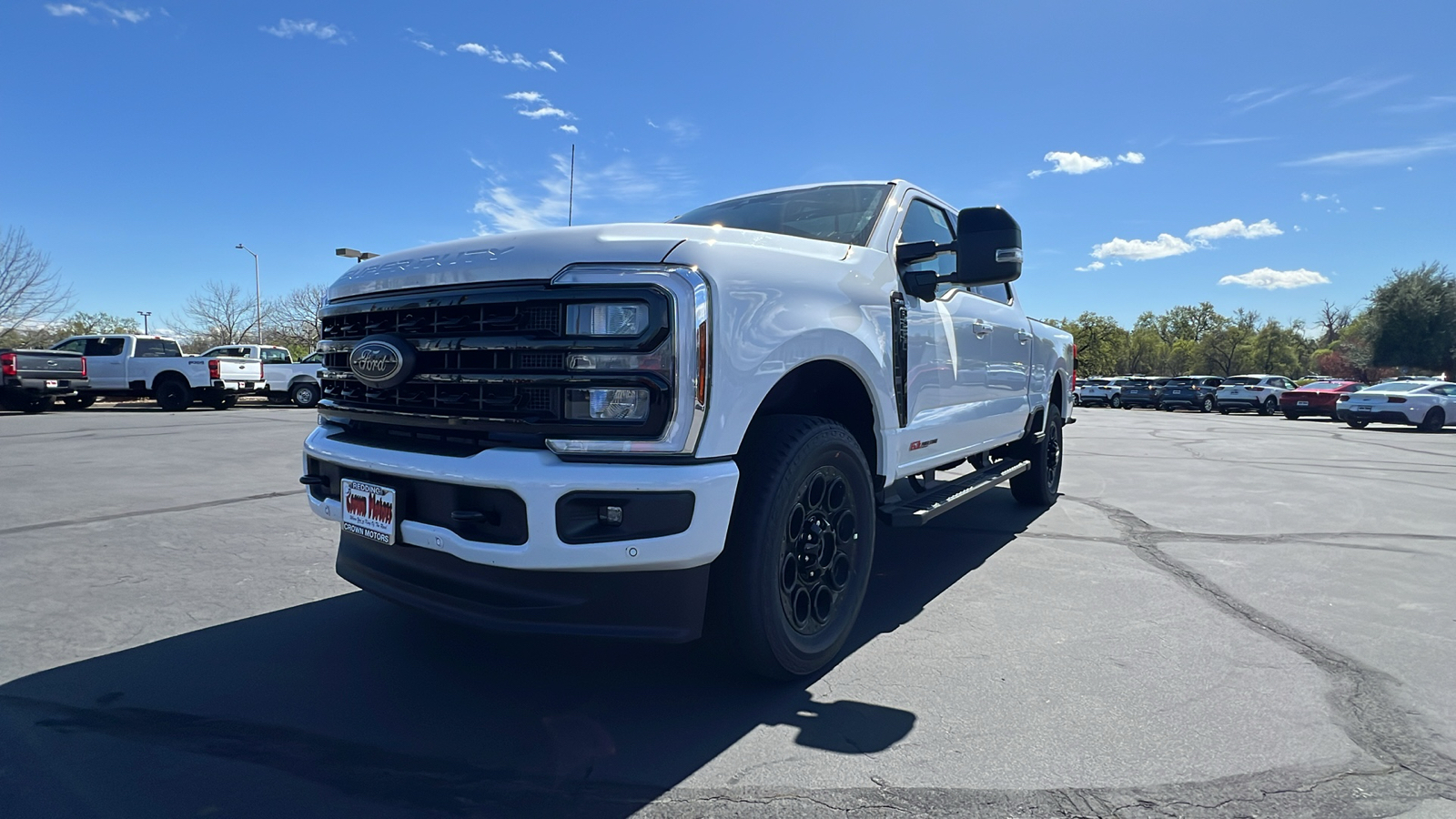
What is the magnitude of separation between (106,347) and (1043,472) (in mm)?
22742

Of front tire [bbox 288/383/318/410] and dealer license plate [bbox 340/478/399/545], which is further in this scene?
front tire [bbox 288/383/318/410]

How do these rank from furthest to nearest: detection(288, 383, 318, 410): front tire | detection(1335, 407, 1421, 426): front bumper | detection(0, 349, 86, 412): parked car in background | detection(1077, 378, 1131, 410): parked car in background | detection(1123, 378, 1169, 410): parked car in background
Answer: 1. detection(1077, 378, 1131, 410): parked car in background
2. detection(1123, 378, 1169, 410): parked car in background
3. detection(288, 383, 318, 410): front tire
4. detection(1335, 407, 1421, 426): front bumper
5. detection(0, 349, 86, 412): parked car in background

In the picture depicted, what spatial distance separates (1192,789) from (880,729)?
86cm

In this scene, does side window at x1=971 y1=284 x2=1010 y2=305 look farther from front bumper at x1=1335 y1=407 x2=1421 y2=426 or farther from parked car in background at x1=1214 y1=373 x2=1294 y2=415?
parked car in background at x1=1214 y1=373 x2=1294 y2=415

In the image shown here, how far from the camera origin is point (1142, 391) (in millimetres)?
37312

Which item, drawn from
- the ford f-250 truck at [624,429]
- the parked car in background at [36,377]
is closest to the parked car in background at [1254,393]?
the ford f-250 truck at [624,429]

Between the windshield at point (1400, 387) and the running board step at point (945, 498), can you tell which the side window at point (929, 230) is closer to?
the running board step at point (945, 498)

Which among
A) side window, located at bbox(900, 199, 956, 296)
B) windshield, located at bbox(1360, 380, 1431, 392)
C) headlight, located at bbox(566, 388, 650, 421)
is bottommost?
windshield, located at bbox(1360, 380, 1431, 392)

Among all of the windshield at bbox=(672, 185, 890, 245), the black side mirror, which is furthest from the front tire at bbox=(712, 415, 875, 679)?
the windshield at bbox=(672, 185, 890, 245)

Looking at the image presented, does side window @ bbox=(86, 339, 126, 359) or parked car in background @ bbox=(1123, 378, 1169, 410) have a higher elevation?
side window @ bbox=(86, 339, 126, 359)

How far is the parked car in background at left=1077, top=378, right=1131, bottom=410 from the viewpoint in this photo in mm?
39719

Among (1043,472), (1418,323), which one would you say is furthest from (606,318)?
(1418,323)

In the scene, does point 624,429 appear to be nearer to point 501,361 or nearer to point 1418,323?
point 501,361

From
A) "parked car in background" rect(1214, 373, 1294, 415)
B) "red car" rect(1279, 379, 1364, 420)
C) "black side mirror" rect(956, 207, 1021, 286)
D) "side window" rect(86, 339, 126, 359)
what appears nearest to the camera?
"black side mirror" rect(956, 207, 1021, 286)
